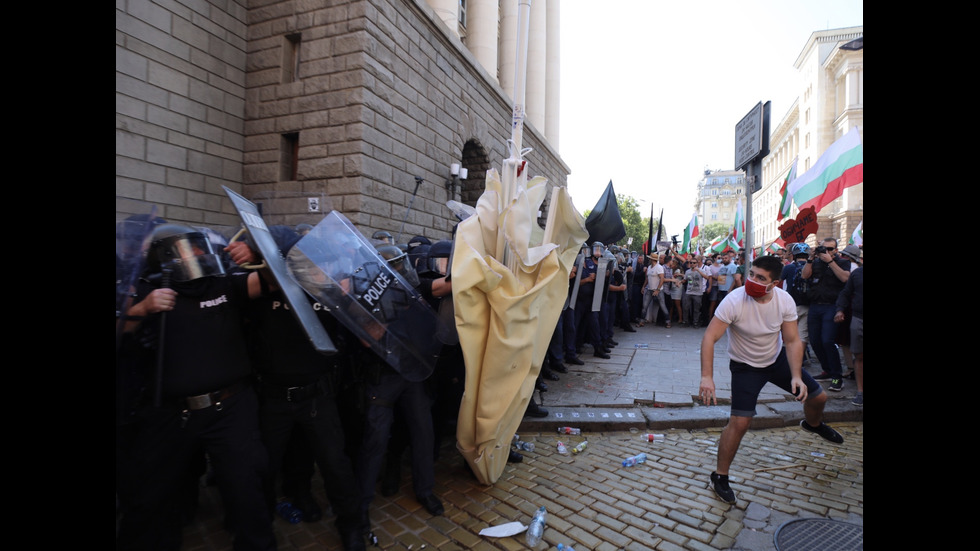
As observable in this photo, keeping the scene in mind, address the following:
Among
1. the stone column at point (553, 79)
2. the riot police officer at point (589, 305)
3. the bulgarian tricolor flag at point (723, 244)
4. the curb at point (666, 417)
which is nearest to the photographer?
the curb at point (666, 417)

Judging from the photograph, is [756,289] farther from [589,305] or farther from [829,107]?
[829,107]

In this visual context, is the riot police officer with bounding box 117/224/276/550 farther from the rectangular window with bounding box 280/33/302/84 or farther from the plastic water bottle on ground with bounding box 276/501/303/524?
Result: the rectangular window with bounding box 280/33/302/84

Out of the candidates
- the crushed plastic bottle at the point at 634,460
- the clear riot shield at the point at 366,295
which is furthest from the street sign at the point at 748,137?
the clear riot shield at the point at 366,295

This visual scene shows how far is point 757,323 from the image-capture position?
144 inches

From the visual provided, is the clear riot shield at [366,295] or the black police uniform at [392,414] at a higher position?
the clear riot shield at [366,295]

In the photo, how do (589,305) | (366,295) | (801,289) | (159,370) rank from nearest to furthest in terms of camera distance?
1. (159,370)
2. (366,295)
3. (801,289)
4. (589,305)

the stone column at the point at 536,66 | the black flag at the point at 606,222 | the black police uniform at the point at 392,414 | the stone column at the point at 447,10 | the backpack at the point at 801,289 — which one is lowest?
the black police uniform at the point at 392,414

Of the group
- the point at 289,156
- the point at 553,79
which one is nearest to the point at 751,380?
the point at 289,156

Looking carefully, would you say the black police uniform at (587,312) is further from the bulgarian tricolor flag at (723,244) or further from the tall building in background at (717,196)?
the tall building in background at (717,196)

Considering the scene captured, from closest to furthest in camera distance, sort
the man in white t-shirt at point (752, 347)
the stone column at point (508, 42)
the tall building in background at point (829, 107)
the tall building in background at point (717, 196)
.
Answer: the man in white t-shirt at point (752, 347) < the stone column at point (508, 42) < the tall building in background at point (829, 107) < the tall building in background at point (717, 196)

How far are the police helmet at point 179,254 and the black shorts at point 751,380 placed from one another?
3.77m

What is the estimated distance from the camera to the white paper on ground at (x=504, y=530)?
9.66ft

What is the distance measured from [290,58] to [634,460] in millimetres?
8404
